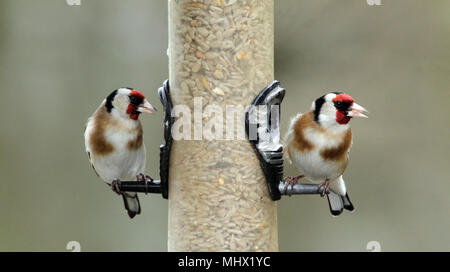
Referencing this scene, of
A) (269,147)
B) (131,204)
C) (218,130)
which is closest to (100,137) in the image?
(131,204)

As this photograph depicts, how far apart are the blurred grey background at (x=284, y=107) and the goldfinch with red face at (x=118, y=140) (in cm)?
190

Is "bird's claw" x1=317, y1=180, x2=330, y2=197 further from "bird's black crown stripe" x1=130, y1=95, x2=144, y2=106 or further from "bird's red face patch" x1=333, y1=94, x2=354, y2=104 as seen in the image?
"bird's black crown stripe" x1=130, y1=95, x2=144, y2=106

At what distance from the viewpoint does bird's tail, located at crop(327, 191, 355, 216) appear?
3518 mm

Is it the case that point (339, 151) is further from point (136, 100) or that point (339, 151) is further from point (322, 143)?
point (136, 100)

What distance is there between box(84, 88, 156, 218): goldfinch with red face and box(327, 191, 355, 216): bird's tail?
0.83 metres

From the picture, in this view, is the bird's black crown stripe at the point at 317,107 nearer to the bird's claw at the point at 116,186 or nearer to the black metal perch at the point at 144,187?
the black metal perch at the point at 144,187

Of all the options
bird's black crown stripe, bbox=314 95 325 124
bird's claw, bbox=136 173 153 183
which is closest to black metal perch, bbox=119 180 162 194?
bird's claw, bbox=136 173 153 183

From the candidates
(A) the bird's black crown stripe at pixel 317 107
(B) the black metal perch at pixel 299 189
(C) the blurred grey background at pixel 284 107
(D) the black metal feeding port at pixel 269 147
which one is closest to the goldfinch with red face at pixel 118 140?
(D) the black metal feeding port at pixel 269 147

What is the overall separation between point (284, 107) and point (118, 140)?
6.87ft

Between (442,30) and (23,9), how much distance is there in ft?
9.94

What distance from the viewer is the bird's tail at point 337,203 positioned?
3.52 m

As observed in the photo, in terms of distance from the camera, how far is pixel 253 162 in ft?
10.5
